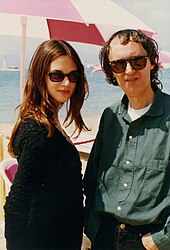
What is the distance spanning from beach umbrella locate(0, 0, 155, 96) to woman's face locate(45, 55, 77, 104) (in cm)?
158

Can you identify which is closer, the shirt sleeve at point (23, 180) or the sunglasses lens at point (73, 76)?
the shirt sleeve at point (23, 180)

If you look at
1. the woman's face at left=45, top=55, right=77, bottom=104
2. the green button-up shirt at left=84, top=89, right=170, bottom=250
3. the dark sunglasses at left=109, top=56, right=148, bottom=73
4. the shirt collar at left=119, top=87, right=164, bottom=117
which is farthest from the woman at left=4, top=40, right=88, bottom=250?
the shirt collar at left=119, top=87, right=164, bottom=117

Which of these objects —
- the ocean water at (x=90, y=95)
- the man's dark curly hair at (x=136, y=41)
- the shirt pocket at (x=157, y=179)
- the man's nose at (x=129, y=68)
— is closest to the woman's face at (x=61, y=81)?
the man's dark curly hair at (x=136, y=41)

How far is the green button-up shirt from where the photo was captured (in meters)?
1.65

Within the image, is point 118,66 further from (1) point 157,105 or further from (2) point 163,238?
(2) point 163,238

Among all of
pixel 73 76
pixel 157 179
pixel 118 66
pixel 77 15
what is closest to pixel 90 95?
pixel 77 15

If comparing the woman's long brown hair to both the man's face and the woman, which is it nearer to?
the woman

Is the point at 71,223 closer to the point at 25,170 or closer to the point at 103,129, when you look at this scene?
the point at 25,170

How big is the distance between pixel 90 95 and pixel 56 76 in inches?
1343

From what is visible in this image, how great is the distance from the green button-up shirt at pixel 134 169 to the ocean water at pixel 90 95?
950 inches

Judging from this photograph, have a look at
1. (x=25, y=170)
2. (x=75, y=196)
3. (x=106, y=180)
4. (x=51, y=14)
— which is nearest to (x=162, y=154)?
(x=106, y=180)

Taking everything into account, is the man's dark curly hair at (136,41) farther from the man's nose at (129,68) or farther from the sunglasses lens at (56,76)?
the sunglasses lens at (56,76)

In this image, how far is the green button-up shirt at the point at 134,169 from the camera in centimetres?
165

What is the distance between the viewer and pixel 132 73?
1706mm
